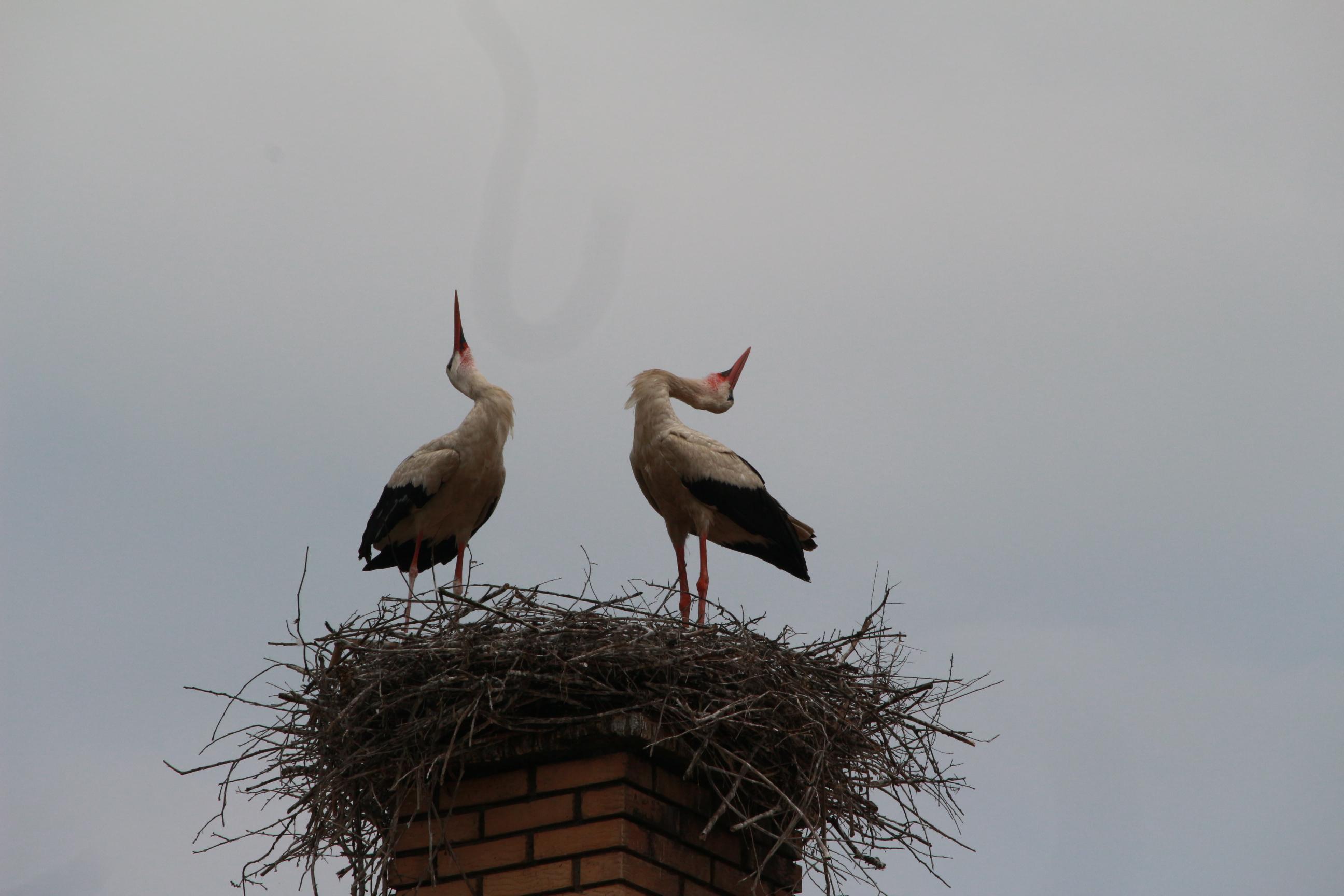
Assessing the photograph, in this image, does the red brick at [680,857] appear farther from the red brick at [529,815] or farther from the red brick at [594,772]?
the red brick at [529,815]

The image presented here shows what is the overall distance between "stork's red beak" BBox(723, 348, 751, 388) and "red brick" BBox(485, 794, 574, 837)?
336 cm

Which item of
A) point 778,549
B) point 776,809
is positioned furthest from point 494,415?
point 776,809

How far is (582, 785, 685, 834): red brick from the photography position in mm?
4391

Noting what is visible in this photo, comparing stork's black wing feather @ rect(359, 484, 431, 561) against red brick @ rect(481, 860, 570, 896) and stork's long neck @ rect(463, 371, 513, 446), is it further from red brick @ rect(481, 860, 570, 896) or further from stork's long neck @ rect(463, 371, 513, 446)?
red brick @ rect(481, 860, 570, 896)

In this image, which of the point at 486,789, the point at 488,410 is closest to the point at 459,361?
the point at 488,410

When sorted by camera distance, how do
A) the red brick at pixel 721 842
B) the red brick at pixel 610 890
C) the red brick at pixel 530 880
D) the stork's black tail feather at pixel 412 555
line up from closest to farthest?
1. the red brick at pixel 610 890
2. the red brick at pixel 530 880
3. the red brick at pixel 721 842
4. the stork's black tail feather at pixel 412 555

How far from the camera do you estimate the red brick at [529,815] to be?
4.49 meters

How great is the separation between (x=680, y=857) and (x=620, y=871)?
340 mm

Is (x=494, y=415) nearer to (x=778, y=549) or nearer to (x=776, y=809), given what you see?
(x=778, y=549)

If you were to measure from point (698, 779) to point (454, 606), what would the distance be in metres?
1.10

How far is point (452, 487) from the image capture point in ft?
23.8

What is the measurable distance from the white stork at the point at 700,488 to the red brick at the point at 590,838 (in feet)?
7.73

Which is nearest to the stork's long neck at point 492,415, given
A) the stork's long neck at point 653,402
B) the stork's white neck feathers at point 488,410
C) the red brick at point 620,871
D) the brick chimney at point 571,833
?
the stork's white neck feathers at point 488,410

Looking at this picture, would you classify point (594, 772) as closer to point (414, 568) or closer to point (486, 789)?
point (486, 789)
